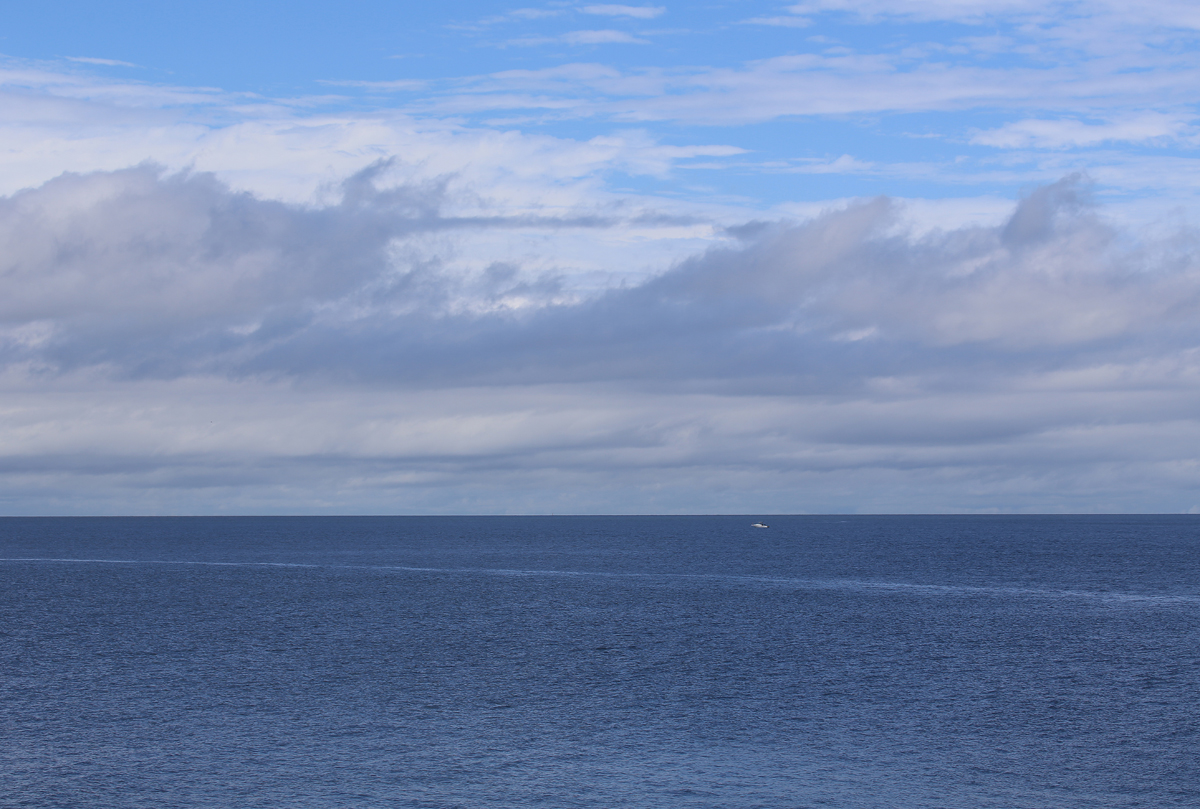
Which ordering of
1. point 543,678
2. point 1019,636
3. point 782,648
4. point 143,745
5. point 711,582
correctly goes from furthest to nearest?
point 711,582 < point 1019,636 < point 782,648 < point 543,678 < point 143,745

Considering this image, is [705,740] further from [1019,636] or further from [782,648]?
[1019,636]

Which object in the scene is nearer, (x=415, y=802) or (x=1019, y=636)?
(x=415, y=802)

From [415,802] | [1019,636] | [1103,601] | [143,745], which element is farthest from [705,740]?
[1103,601]

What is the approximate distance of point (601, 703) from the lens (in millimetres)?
69562

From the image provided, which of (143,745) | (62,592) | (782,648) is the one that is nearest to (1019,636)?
(782,648)

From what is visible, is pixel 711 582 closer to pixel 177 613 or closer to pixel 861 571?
pixel 861 571

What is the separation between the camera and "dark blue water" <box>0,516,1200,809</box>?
52.5 metres

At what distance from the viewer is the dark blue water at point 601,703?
52469 mm

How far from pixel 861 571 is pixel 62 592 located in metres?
122

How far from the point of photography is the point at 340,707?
2685 inches

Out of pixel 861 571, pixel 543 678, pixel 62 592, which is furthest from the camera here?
pixel 861 571

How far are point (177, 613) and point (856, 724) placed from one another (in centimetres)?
8134

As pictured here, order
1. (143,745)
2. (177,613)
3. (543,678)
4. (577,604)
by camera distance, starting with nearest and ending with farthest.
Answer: (143,745) → (543,678) → (177,613) → (577,604)

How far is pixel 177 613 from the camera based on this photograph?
4628 inches
